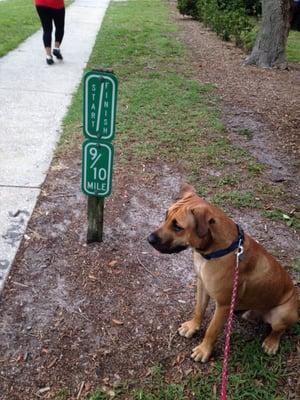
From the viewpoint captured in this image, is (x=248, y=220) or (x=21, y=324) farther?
(x=248, y=220)

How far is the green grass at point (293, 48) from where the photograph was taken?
10.9 meters

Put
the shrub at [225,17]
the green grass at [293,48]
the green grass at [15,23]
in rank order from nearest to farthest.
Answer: the green grass at [15,23], the green grass at [293,48], the shrub at [225,17]

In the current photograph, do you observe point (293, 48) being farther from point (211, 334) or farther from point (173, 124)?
point (211, 334)

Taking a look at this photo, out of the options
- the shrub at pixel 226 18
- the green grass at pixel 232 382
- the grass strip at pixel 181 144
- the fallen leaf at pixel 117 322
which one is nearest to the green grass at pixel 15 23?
the grass strip at pixel 181 144

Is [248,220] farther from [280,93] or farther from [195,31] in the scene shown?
[195,31]

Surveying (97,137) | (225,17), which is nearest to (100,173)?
(97,137)

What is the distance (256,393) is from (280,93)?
20.3 ft

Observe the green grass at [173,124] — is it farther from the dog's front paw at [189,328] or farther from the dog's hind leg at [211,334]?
the dog's hind leg at [211,334]

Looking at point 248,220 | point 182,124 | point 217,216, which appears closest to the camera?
point 217,216

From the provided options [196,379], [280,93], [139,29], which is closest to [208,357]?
[196,379]

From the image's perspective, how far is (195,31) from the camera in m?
13.6

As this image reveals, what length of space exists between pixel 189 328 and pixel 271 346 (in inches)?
21.3

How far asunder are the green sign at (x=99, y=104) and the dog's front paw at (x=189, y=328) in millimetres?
1395

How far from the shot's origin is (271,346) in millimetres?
2879
